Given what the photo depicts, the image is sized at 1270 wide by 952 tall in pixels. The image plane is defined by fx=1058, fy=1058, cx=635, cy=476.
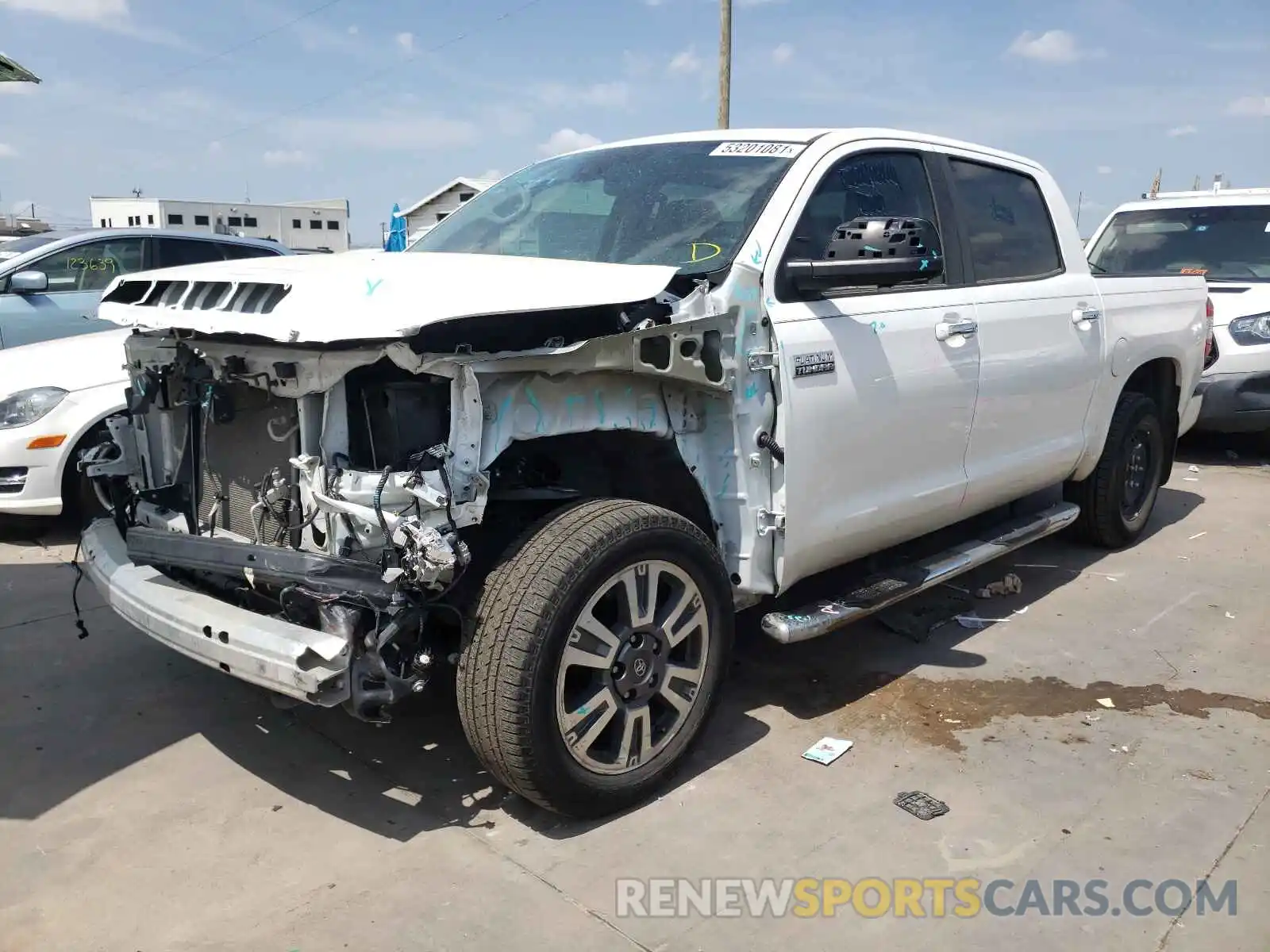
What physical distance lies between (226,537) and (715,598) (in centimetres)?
153

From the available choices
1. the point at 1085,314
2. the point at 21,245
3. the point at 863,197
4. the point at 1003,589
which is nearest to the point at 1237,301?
the point at 1085,314

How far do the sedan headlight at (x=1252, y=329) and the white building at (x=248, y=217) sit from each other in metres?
22.0

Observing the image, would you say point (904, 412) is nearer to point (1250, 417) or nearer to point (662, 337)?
point (662, 337)

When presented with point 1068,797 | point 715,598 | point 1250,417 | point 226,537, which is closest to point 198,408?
point 226,537

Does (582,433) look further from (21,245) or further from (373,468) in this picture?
(21,245)

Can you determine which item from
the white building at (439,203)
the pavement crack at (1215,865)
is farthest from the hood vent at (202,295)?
the white building at (439,203)

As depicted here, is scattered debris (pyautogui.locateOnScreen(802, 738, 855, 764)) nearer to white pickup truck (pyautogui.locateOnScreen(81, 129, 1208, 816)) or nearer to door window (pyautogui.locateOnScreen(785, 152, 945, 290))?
white pickup truck (pyautogui.locateOnScreen(81, 129, 1208, 816))

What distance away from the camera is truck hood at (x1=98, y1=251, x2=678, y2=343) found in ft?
8.52

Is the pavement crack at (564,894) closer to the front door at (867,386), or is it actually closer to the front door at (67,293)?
the front door at (867,386)

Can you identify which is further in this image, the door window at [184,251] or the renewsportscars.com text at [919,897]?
the door window at [184,251]

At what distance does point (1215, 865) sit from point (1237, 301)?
6.56 meters

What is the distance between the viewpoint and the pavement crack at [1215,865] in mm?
2637

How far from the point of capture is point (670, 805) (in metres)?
3.21

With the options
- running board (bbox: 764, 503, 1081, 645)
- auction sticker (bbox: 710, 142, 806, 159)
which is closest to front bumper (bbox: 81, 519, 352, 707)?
running board (bbox: 764, 503, 1081, 645)
